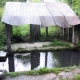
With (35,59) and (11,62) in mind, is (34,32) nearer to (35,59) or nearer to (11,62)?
(35,59)

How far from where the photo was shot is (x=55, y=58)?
9.55 metres

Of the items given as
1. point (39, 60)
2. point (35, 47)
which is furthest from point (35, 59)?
point (35, 47)

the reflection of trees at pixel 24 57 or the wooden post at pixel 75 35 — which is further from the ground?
the wooden post at pixel 75 35

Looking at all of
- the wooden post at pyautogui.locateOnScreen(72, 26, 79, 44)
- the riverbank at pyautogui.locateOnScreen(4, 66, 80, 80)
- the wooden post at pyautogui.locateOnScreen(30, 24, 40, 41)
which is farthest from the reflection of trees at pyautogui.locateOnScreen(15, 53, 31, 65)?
Result: the wooden post at pyautogui.locateOnScreen(72, 26, 79, 44)

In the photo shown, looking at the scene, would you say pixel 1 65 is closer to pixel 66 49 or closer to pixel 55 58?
pixel 55 58

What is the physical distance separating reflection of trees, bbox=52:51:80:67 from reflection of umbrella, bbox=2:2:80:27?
199 cm

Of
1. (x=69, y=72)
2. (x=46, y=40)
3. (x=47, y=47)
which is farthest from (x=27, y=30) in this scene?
(x=69, y=72)

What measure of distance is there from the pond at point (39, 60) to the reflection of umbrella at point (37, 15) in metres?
2.01

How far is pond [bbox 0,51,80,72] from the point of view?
8320 mm

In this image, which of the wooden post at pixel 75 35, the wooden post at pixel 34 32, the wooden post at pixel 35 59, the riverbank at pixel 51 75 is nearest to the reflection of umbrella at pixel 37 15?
the wooden post at pixel 75 35

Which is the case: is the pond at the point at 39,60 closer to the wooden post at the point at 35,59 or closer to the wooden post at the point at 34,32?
the wooden post at the point at 35,59

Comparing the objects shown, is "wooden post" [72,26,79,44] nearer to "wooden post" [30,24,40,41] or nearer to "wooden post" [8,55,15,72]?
"wooden post" [30,24,40,41]

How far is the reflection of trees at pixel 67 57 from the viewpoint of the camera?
28.7 ft

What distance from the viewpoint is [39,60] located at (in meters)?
9.23
